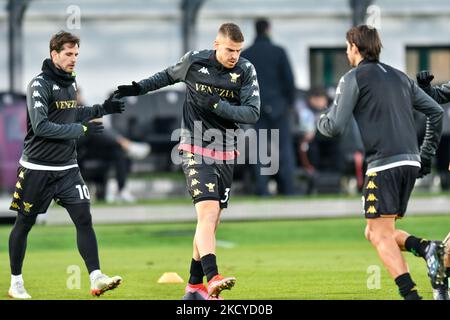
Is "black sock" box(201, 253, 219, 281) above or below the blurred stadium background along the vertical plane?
below

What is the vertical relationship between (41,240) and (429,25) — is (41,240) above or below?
below

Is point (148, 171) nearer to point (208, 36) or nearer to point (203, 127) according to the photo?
point (208, 36)

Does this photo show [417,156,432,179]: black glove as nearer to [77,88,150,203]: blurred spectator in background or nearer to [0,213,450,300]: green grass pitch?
[0,213,450,300]: green grass pitch

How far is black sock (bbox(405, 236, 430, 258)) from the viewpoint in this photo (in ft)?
32.0

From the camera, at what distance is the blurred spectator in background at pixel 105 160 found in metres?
23.6

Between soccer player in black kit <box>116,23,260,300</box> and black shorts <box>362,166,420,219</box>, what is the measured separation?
1300mm

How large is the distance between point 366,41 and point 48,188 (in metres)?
2.89

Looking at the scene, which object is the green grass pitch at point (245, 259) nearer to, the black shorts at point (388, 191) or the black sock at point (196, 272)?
the black sock at point (196, 272)

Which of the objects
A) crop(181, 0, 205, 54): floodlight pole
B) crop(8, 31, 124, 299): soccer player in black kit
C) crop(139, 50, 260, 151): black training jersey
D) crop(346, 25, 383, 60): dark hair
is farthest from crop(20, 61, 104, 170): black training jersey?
crop(181, 0, 205, 54): floodlight pole

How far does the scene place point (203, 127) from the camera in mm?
10609

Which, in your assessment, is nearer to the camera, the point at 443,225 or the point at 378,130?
the point at 378,130

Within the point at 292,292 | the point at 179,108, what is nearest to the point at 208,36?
the point at 179,108

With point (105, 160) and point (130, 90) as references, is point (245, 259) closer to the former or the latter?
point (130, 90)
